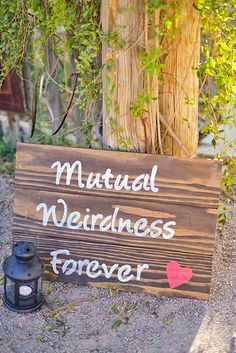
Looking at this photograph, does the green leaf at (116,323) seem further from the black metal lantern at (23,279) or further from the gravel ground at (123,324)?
the black metal lantern at (23,279)

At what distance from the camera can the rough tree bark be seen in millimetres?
2455

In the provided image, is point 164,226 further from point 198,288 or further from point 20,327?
point 20,327

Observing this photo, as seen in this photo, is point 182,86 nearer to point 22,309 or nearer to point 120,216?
point 120,216

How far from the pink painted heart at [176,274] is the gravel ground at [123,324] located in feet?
0.30

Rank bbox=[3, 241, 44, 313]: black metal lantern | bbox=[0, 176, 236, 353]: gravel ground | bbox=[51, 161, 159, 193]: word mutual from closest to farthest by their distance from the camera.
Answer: bbox=[0, 176, 236, 353]: gravel ground → bbox=[3, 241, 44, 313]: black metal lantern → bbox=[51, 161, 159, 193]: word mutual

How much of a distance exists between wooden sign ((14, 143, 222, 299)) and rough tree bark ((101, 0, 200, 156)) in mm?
141

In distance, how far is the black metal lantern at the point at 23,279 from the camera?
249cm

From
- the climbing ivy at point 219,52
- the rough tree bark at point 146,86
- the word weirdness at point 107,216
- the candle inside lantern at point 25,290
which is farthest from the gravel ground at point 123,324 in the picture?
the climbing ivy at point 219,52

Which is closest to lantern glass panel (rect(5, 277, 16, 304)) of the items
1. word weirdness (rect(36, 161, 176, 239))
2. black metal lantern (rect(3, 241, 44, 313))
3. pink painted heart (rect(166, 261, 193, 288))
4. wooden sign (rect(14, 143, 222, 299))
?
black metal lantern (rect(3, 241, 44, 313))

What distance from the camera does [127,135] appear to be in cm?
266

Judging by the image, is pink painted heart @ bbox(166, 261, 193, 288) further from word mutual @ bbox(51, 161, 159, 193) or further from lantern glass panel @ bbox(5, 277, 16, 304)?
lantern glass panel @ bbox(5, 277, 16, 304)

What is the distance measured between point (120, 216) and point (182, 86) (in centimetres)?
72

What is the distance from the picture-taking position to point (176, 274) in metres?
2.66

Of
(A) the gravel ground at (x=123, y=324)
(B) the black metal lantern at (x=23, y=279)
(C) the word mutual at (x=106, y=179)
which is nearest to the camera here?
(A) the gravel ground at (x=123, y=324)
